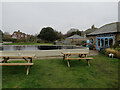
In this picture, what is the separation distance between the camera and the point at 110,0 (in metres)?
12.9

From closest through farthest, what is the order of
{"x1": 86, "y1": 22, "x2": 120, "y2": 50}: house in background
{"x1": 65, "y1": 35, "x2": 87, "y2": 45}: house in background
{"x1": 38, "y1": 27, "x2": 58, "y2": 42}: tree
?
{"x1": 86, "y1": 22, "x2": 120, "y2": 50}: house in background, {"x1": 65, "y1": 35, "x2": 87, "y2": 45}: house in background, {"x1": 38, "y1": 27, "x2": 58, "y2": 42}: tree

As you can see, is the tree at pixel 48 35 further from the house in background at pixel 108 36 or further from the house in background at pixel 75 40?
the house in background at pixel 108 36

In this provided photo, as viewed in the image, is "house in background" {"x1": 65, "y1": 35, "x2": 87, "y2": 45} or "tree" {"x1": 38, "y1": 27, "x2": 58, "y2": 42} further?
"tree" {"x1": 38, "y1": 27, "x2": 58, "y2": 42}

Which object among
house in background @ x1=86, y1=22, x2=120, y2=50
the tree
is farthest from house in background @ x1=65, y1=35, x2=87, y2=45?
the tree

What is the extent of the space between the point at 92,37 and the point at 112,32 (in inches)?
149

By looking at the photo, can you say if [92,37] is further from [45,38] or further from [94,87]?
[45,38]

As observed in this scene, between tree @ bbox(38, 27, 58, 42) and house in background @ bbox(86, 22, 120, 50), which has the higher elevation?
tree @ bbox(38, 27, 58, 42)

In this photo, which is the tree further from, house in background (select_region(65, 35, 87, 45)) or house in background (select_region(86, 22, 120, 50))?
house in background (select_region(86, 22, 120, 50))

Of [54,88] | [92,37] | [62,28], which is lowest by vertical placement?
[54,88]

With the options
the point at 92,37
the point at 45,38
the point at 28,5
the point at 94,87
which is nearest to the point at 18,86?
the point at 94,87

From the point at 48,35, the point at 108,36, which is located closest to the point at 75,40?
the point at 48,35

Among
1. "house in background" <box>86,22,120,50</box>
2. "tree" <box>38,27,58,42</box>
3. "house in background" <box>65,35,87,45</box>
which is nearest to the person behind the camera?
"house in background" <box>86,22,120,50</box>

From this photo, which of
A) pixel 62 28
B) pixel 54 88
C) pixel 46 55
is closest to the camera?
pixel 54 88

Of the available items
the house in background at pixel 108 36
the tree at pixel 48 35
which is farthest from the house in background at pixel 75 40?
the tree at pixel 48 35
